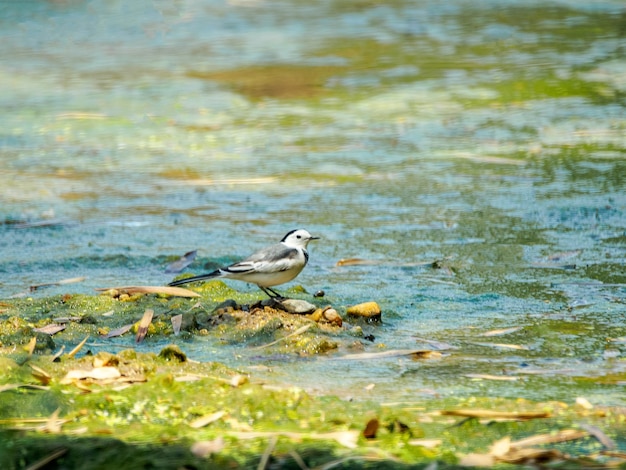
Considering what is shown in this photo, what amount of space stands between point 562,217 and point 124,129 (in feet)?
15.1

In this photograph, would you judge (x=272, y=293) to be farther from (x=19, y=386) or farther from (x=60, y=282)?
(x=19, y=386)

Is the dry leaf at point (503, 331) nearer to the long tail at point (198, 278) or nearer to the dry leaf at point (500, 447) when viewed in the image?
the long tail at point (198, 278)

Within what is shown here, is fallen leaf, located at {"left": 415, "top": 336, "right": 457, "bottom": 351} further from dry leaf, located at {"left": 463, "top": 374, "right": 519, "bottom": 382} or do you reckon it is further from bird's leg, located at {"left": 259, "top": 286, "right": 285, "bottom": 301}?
bird's leg, located at {"left": 259, "top": 286, "right": 285, "bottom": 301}

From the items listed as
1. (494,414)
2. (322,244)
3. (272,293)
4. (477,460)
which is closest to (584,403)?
(494,414)

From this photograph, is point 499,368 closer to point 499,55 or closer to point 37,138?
point 37,138

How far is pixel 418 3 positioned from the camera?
53.3 ft

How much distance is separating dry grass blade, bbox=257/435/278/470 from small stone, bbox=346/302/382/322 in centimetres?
164

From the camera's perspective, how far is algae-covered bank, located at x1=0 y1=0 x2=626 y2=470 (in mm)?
3195

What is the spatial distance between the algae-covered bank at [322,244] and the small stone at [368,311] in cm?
2

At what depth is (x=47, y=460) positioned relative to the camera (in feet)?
9.43

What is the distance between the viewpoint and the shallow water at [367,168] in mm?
4664

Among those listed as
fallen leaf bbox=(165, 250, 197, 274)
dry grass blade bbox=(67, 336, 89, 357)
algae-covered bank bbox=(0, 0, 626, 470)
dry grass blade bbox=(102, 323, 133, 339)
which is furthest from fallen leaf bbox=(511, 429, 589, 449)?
fallen leaf bbox=(165, 250, 197, 274)

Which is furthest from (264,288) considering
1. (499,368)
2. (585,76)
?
(585,76)

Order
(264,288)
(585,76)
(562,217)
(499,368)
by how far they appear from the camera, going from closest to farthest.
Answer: (499,368)
(264,288)
(562,217)
(585,76)
